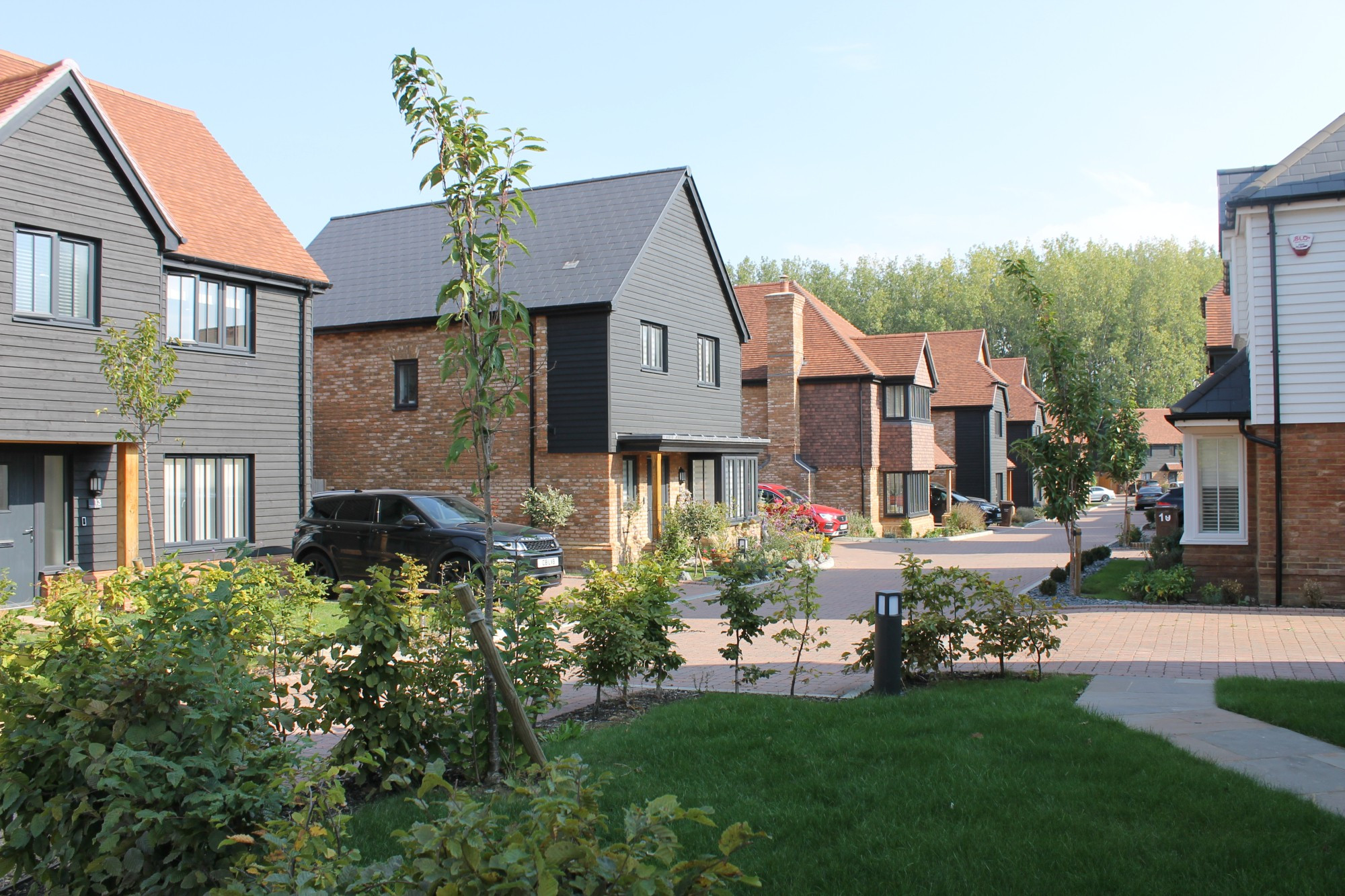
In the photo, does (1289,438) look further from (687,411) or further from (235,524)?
(235,524)

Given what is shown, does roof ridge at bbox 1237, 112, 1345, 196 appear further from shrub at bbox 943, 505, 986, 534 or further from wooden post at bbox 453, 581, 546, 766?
shrub at bbox 943, 505, 986, 534

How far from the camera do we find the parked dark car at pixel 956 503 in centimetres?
4284

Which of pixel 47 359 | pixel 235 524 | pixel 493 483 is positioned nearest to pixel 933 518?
pixel 493 483

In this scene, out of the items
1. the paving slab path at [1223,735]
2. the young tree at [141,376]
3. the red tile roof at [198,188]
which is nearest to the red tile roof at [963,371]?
the red tile roof at [198,188]

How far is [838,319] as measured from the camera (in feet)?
139

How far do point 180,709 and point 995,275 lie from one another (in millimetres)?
82945

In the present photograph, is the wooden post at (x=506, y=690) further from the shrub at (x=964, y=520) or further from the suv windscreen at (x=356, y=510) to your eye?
the shrub at (x=964, y=520)

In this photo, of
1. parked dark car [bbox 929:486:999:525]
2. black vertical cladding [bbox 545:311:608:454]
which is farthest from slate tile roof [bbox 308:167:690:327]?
parked dark car [bbox 929:486:999:525]

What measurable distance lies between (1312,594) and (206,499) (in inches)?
680

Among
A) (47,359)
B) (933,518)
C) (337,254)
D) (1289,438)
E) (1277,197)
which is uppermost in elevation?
(337,254)

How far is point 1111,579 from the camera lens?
19.2m

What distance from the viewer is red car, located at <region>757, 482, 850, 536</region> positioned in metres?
31.5

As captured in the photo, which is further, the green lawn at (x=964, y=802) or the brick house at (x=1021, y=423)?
the brick house at (x=1021, y=423)

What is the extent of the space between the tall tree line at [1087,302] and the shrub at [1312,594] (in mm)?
56512
